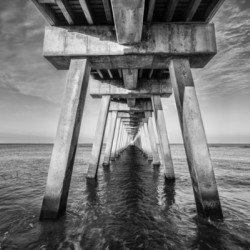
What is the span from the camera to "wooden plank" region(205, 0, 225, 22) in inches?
152

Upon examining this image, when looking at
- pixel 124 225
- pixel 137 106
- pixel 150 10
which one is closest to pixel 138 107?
pixel 137 106

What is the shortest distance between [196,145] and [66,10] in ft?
15.4

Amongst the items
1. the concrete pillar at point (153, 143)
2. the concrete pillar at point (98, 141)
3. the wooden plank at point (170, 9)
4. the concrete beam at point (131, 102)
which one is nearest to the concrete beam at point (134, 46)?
the wooden plank at point (170, 9)

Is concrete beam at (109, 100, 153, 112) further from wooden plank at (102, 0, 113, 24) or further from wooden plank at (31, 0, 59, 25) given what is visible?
wooden plank at (31, 0, 59, 25)

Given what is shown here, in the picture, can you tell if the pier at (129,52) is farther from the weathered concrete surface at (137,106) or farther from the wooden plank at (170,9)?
the weathered concrete surface at (137,106)

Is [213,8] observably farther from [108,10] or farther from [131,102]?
[131,102]

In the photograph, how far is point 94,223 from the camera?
3.93 m

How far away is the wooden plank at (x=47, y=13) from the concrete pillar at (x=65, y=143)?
3.90 feet

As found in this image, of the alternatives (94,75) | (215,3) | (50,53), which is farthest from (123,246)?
(94,75)

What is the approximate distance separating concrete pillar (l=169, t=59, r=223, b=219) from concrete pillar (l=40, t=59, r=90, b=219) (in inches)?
107

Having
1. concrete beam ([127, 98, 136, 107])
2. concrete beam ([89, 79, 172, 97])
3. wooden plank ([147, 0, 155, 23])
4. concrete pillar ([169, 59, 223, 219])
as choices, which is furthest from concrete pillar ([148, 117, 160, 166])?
wooden plank ([147, 0, 155, 23])

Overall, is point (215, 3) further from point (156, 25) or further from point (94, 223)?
point (94, 223)

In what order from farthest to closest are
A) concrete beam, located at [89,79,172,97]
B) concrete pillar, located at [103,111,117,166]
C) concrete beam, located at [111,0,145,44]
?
concrete pillar, located at [103,111,117,166], concrete beam, located at [89,79,172,97], concrete beam, located at [111,0,145,44]

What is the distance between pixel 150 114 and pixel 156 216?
10070 millimetres
